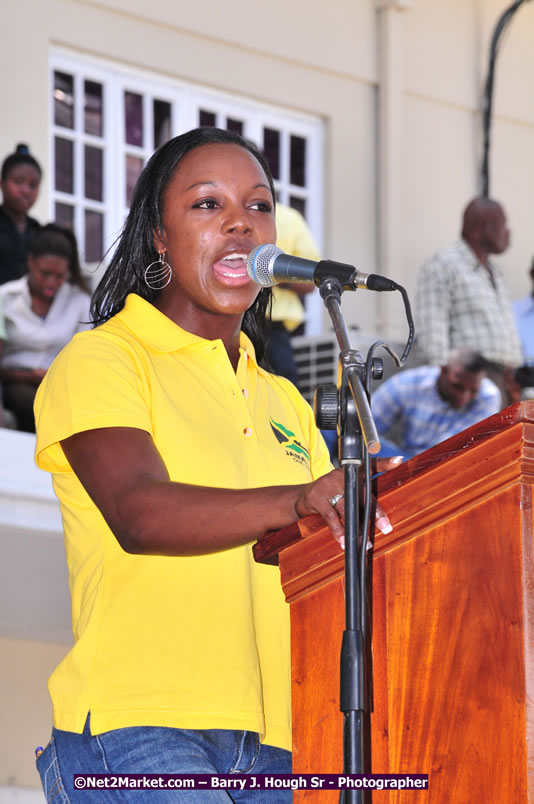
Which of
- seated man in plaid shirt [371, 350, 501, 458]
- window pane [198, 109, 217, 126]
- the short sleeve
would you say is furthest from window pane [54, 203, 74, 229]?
the short sleeve

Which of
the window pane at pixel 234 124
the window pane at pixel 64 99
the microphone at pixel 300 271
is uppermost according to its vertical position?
the window pane at pixel 234 124

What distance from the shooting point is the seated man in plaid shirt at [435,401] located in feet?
22.2

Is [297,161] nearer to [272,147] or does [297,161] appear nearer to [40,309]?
[272,147]

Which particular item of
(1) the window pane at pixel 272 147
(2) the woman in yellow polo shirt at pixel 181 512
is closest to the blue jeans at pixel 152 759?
(2) the woman in yellow polo shirt at pixel 181 512

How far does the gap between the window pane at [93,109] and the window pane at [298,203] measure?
1.60 metres

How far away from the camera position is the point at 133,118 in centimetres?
884

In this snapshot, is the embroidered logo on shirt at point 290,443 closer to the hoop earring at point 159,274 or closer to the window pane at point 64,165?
the hoop earring at point 159,274

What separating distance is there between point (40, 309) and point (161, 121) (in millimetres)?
3047

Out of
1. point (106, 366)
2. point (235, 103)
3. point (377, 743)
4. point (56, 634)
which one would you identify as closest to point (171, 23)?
point (235, 103)

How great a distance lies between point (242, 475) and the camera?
2141 mm

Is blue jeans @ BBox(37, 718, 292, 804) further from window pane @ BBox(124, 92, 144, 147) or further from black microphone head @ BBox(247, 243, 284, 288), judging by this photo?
window pane @ BBox(124, 92, 144, 147)

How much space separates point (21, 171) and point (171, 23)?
2.34 m

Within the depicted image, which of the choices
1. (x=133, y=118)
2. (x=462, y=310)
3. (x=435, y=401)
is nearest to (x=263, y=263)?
(x=435, y=401)

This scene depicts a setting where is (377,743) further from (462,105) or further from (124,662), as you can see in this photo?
(462,105)
